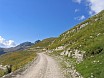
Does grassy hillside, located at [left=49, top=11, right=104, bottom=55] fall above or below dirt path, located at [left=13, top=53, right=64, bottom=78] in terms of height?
above

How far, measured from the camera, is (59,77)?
3195 centimetres

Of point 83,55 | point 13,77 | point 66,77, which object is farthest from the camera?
point 83,55

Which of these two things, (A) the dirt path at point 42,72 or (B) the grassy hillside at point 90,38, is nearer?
(A) the dirt path at point 42,72

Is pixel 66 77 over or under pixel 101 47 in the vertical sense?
under

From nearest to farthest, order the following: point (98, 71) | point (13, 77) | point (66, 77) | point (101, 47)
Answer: point (98, 71)
point (66, 77)
point (13, 77)
point (101, 47)

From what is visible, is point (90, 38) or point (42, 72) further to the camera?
point (90, 38)

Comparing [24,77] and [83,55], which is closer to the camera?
[24,77]

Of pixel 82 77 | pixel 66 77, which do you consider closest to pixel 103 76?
pixel 82 77

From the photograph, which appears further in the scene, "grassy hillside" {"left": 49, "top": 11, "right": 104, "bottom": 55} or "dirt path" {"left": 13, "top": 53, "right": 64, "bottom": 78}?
"grassy hillside" {"left": 49, "top": 11, "right": 104, "bottom": 55}

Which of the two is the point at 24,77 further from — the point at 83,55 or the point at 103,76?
the point at 83,55

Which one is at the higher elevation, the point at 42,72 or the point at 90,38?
the point at 90,38

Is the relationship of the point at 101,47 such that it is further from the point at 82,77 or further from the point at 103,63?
the point at 82,77

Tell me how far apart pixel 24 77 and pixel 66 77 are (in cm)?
596

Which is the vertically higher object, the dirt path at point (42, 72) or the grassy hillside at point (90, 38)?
the grassy hillside at point (90, 38)
